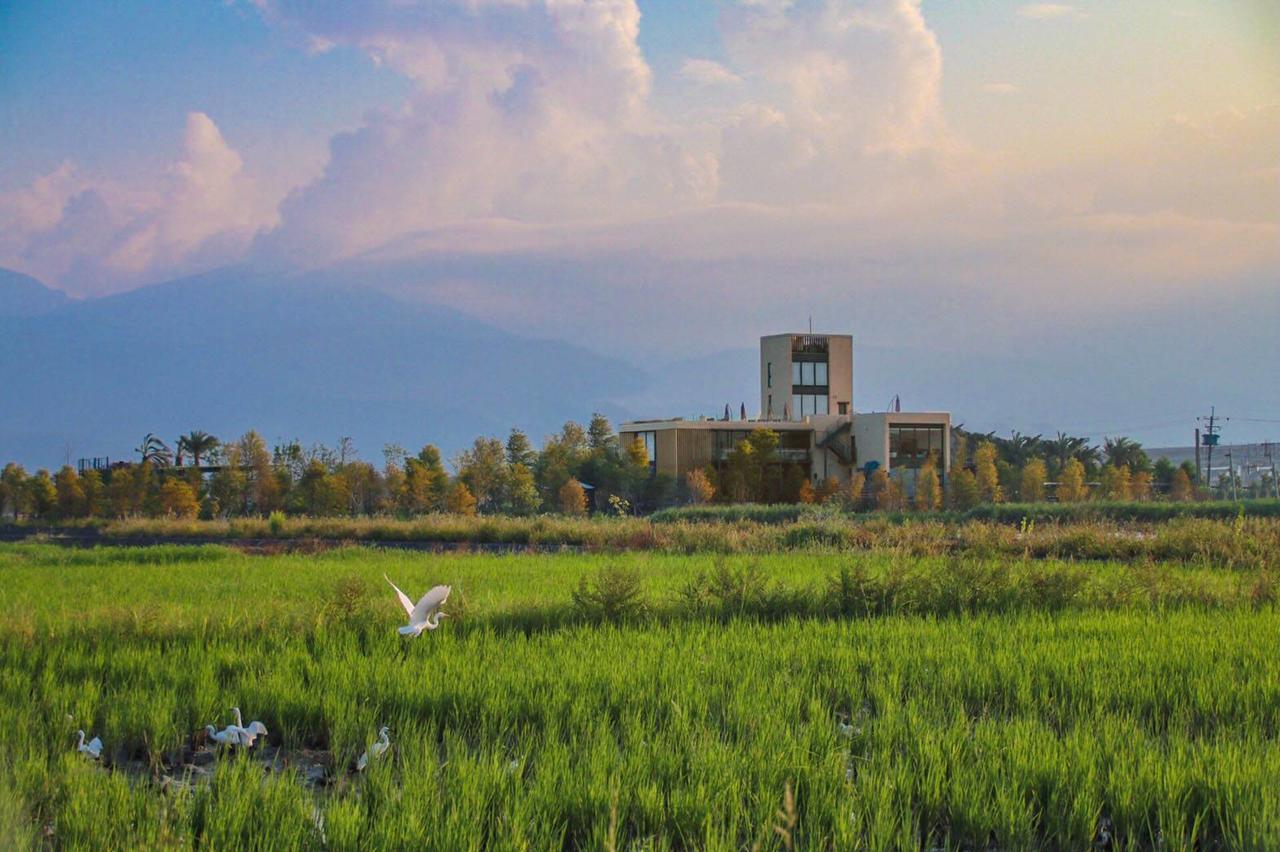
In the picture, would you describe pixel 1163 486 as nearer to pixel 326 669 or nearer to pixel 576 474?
pixel 576 474

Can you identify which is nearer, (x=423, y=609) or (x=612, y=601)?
(x=423, y=609)

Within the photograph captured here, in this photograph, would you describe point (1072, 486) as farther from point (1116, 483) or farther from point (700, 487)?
point (700, 487)

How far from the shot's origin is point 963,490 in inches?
1427

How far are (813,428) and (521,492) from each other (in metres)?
12.0

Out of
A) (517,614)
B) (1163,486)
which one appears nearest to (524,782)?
(517,614)

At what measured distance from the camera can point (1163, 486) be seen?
41.6 metres

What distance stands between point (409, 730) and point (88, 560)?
15.5m

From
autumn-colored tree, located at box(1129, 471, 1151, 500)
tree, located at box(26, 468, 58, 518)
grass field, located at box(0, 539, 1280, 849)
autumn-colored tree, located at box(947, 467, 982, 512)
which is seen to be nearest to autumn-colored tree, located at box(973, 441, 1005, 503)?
autumn-colored tree, located at box(947, 467, 982, 512)

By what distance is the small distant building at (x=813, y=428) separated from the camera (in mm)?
41688

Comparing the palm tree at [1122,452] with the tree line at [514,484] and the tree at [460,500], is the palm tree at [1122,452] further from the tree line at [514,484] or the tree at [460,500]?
the tree at [460,500]

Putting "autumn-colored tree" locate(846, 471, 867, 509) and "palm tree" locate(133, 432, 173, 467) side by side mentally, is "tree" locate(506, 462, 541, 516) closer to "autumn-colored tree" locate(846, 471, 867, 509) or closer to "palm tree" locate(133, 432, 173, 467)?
"autumn-colored tree" locate(846, 471, 867, 509)

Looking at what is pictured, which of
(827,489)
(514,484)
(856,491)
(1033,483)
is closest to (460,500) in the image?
(514,484)

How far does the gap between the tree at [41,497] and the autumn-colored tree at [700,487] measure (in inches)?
879

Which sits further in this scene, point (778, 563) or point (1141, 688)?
point (778, 563)
